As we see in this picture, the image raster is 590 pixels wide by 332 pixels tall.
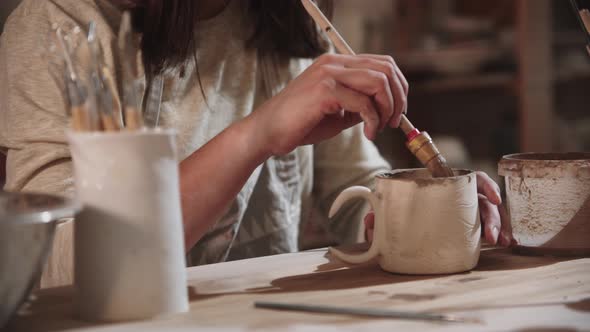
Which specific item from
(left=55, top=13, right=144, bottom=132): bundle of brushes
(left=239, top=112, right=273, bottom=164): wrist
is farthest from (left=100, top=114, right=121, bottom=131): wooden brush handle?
(left=239, top=112, right=273, bottom=164): wrist

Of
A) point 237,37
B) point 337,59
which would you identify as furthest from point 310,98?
point 237,37

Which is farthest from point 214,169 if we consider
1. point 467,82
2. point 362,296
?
point 467,82

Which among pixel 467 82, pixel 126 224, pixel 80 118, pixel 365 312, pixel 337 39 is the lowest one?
pixel 365 312

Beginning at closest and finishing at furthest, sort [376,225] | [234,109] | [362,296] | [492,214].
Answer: [362,296] → [376,225] → [492,214] → [234,109]

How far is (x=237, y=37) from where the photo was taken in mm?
1405

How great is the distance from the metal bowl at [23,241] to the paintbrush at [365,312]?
0.70ft

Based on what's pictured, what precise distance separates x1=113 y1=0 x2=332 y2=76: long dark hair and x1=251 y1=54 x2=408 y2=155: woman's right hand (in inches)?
11.0

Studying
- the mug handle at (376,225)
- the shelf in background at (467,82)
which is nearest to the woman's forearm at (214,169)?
Result: the mug handle at (376,225)

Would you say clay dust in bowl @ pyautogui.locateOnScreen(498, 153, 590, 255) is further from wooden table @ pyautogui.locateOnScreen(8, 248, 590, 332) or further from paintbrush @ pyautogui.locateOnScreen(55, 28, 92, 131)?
paintbrush @ pyautogui.locateOnScreen(55, 28, 92, 131)

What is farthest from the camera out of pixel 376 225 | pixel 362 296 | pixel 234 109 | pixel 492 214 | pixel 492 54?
pixel 492 54

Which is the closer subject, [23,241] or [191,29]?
[23,241]

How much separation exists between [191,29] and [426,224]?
1.76ft

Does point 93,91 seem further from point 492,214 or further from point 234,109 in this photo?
point 234,109

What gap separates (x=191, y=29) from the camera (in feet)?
3.94
